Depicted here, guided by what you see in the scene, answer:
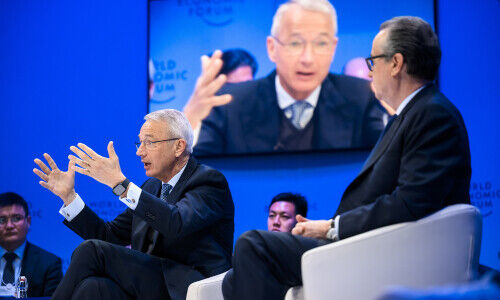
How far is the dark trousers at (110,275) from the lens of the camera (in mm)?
2658

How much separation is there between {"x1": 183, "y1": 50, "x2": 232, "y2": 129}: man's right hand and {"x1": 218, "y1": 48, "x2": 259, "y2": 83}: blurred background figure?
42 millimetres

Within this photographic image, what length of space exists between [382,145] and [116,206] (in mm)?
3306

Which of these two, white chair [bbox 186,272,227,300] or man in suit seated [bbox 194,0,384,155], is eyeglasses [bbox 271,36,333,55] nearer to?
man in suit seated [bbox 194,0,384,155]

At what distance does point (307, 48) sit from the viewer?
486cm

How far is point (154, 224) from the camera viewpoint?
2834mm

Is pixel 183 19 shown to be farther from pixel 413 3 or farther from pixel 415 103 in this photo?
pixel 415 103

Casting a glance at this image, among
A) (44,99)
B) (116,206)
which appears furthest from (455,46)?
(44,99)

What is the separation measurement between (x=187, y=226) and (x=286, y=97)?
2.22 metres

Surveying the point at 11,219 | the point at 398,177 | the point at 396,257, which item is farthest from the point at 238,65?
the point at 396,257

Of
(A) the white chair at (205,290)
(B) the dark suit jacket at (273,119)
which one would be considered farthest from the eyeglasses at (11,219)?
(A) the white chair at (205,290)

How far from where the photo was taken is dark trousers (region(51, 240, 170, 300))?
2.66 metres

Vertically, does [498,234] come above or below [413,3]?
below

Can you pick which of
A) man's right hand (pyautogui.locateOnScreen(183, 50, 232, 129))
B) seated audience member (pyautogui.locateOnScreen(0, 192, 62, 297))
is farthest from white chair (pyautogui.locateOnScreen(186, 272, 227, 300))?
man's right hand (pyautogui.locateOnScreen(183, 50, 232, 129))

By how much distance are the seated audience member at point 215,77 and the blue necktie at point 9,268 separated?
5.33ft
